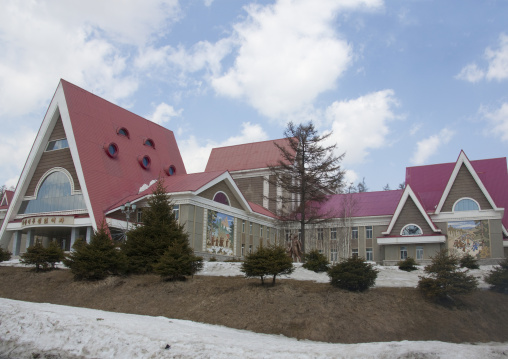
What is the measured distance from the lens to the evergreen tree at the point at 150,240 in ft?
73.8

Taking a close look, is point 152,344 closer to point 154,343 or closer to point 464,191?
point 154,343

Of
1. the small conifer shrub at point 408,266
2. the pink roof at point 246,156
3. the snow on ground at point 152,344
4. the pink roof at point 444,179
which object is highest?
the pink roof at point 246,156

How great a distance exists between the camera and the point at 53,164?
34188 millimetres

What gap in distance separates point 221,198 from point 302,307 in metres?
20.8

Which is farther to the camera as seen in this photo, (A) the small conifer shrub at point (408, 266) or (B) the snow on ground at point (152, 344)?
(A) the small conifer shrub at point (408, 266)

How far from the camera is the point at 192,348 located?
1109 cm

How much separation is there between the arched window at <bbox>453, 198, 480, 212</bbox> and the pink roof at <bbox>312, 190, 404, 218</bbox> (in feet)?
20.6

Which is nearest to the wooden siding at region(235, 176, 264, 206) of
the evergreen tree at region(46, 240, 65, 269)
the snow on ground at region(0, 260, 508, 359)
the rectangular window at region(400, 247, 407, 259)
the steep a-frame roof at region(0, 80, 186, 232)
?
the steep a-frame roof at region(0, 80, 186, 232)

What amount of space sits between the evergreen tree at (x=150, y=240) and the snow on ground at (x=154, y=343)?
8.50 metres

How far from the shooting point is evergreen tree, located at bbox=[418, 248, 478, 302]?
16.5 metres

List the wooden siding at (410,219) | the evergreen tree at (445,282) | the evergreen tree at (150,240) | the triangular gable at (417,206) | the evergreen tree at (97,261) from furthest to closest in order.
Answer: the wooden siding at (410,219) → the triangular gable at (417,206) → the evergreen tree at (150,240) → the evergreen tree at (97,261) → the evergreen tree at (445,282)

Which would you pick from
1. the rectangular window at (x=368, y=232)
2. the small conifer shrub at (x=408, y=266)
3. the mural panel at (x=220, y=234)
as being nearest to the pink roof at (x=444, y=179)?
the rectangular window at (x=368, y=232)

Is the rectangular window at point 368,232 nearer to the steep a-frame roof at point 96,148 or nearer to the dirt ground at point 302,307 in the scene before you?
the steep a-frame roof at point 96,148

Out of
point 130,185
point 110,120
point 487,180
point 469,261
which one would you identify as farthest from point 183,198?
point 487,180
